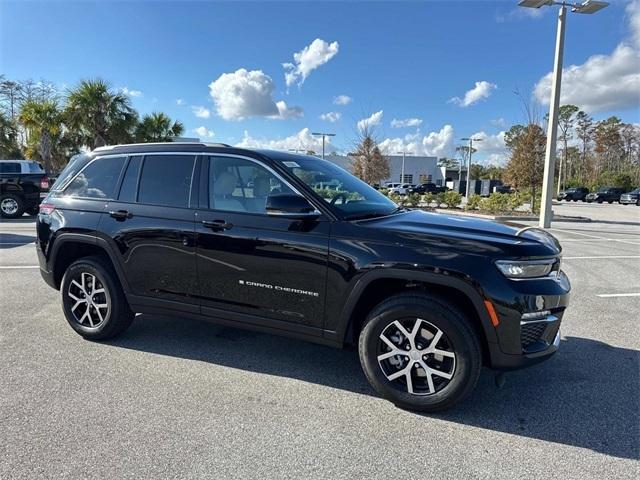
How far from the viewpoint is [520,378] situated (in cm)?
363

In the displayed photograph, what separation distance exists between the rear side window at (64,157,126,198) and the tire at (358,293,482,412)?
2.82 m

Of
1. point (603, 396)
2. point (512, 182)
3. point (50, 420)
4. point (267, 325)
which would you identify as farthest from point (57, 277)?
point (512, 182)

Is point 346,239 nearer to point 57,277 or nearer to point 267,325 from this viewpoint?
point 267,325

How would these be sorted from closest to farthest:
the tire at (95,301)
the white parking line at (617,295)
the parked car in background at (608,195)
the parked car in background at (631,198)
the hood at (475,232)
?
the hood at (475,232) → the tire at (95,301) → the white parking line at (617,295) → the parked car in background at (631,198) → the parked car in background at (608,195)

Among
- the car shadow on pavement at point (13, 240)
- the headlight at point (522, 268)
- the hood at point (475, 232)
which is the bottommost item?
the car shadow on pavement at point (13, 240)

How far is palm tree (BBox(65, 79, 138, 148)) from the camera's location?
23.6 m

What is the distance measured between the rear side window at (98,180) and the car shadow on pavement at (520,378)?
1.48 metres

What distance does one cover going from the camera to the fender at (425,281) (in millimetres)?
2875

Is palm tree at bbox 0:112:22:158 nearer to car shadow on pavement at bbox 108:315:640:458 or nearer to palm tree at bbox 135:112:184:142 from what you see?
palm tree at bbox 135:112:184:142

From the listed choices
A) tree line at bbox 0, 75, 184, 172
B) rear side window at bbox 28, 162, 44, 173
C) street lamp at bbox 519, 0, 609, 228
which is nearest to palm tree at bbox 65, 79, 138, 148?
tree line at bbox 0, 75, 184, 172

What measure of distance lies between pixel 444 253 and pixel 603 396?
5.90 ft

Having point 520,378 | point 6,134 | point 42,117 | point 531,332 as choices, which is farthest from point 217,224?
point 6,134

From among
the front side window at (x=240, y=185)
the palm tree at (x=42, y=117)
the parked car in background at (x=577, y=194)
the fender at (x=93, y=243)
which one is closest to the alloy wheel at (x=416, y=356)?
the front side window at (x=240, y=185)

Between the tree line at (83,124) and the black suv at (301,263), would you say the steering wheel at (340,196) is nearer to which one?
the black suv at (301,263)
